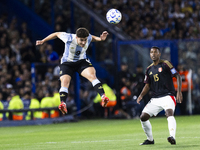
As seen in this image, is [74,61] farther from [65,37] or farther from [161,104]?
[161,104]

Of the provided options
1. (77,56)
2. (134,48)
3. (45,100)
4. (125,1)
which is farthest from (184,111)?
(77,56)

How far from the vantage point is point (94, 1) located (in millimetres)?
24156

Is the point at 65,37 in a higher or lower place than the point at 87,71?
higher

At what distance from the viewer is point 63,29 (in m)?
21.5

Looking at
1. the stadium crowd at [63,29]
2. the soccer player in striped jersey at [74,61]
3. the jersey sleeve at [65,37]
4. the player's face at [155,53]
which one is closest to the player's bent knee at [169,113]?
the player's face at [155,53]

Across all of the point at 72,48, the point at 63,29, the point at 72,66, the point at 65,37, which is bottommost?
the point at 72,66

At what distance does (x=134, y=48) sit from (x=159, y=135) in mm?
8252

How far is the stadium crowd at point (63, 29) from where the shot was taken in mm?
18750

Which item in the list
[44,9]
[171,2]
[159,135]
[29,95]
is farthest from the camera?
[171,2]

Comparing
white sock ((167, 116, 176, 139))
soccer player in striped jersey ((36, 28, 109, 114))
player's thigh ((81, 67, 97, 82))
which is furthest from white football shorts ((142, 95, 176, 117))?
player's thigh ((81, 67, 97, 82))

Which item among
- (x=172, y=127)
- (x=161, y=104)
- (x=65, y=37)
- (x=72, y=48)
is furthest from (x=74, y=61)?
(x=172, y=127)

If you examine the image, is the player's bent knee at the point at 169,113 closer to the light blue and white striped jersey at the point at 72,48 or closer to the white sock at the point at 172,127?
the white sock at the point at 172,127

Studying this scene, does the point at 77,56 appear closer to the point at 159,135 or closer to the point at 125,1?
the point at 159,135

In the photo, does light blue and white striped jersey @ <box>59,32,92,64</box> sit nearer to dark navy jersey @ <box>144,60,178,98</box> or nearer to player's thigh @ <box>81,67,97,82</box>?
player's thigh @ <box>81,67,97,82</box>
